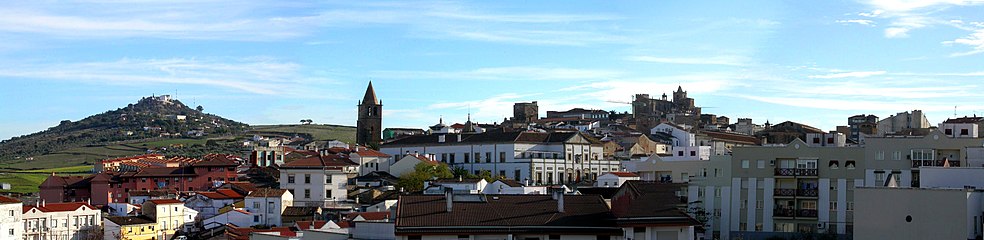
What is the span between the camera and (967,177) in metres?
30.1

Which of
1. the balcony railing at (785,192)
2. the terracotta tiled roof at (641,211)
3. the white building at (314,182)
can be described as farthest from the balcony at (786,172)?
the white building at (314,182)

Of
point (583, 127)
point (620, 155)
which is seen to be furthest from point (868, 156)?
point (583, 127)

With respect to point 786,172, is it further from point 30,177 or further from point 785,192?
point 30,177

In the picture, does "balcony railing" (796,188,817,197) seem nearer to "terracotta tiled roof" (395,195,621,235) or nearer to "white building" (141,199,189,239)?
"terracotta tiled roof" (395,195,621,235)

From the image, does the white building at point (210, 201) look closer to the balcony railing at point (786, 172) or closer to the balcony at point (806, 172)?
the balcony railing at point (786, 172)

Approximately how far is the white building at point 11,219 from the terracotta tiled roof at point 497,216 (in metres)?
38.3

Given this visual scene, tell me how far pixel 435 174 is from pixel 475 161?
14676 mm

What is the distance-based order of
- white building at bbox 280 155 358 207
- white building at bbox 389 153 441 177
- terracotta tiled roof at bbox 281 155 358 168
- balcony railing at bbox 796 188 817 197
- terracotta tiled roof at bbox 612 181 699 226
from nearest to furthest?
1. terracotta tiled roof at bbox 612 181 699 226
2. balcony railing at bbox 796 188 817 197
3. white building at bbox 280 155 358 207
4. terracotta tiled roof at bbox 281 155 358 168
5. white building at bbox 389 153 441 177

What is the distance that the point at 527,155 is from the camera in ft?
324

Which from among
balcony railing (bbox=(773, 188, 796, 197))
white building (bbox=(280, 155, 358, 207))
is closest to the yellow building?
white building (bbox=(280, 155, 358, 207))

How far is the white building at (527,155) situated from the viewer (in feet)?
→ 319

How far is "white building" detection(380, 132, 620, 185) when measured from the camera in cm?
9738

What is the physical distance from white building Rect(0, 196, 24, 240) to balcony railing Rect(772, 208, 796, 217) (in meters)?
43.5

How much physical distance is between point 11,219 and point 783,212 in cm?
4507
